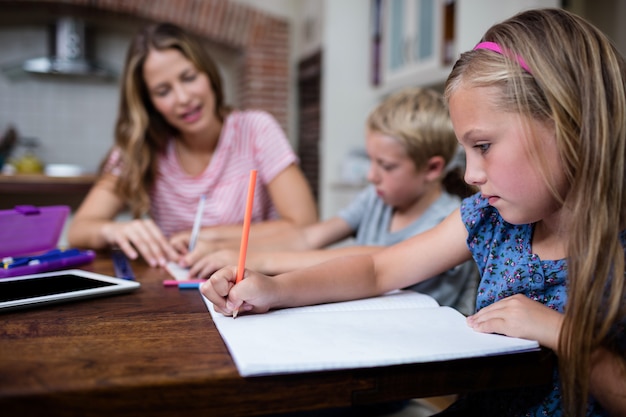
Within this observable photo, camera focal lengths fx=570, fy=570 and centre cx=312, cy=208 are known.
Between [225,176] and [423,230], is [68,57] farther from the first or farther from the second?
[423,230]

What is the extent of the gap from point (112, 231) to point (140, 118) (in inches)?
19.4

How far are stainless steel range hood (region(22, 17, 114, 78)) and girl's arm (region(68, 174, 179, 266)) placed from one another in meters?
2.96

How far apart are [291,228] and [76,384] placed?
1089mm

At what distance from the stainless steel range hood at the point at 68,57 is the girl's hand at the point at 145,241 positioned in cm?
341

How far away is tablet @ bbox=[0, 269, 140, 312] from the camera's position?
71cm

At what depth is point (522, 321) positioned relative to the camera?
615 millimetres

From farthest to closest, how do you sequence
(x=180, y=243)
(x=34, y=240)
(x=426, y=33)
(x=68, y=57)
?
(x=68, y=57)
(x=426, y=33)
(x=180, y=243)
(x=34, y=240)

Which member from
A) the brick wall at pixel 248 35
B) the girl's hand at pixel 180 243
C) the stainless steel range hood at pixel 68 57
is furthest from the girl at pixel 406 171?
the stainless steel range hood at pixel 68 57

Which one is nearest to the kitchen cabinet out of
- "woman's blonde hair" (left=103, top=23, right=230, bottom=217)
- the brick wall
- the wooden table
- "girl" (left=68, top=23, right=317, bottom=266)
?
the brick wall

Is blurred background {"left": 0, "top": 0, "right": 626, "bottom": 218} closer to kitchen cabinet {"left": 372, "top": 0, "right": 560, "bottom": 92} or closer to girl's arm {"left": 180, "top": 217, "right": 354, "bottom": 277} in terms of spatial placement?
kitchen cabinet {"left": 372, "top": 0, "right": 560, "bottom": 92}

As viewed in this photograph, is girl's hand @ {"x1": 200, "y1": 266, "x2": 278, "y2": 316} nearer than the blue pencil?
Yes

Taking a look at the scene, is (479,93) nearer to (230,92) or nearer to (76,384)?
(76,384)

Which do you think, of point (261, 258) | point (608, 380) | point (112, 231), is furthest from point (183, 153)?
point (608, 380)

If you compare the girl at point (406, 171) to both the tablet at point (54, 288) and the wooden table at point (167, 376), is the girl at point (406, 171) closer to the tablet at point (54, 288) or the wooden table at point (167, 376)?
the tablet at point (54, 288)
